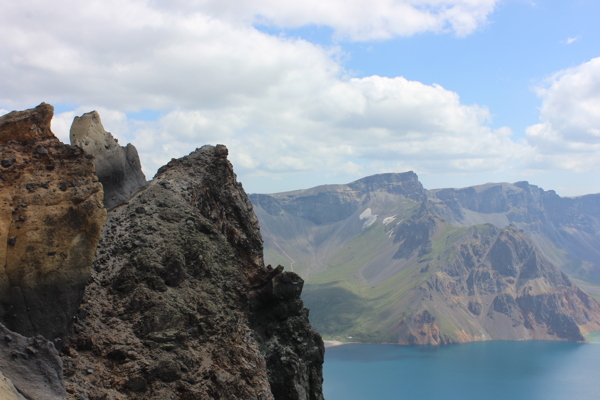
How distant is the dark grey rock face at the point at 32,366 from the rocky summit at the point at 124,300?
0.10 ft

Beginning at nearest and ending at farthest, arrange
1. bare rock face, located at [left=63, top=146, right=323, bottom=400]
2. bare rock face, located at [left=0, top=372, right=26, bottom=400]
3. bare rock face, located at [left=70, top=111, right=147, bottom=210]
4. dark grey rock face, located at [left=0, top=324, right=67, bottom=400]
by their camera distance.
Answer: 1. bare rock face, located at [left=0, top=372, right=26, bottom=400]
2. dark grey rock face, located at [left=0, top=324, right=67, bottom=400]
3. bare rock face, located at [left=63, top=146, right=323, bottom=400]
4. bare rock face, located at [left=70, top=111, right=147, bottom=210]

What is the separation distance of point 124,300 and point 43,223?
14.1 feet

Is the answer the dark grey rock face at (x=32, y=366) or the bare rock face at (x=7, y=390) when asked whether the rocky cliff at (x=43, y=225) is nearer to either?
the dark grey rock face at (x=32, y=366)

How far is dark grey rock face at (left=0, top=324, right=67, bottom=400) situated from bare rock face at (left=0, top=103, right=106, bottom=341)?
7.06ft

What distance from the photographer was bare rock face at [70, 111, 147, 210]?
24812mm

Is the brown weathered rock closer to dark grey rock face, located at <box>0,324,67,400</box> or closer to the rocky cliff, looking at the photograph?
the rocky cliff

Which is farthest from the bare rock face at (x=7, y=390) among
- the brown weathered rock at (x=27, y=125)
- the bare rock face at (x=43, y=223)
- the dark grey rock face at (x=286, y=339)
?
the dark grey rock face at (x=286, y=339)

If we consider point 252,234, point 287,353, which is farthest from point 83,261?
point 252,234

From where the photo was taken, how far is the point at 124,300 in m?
17.3

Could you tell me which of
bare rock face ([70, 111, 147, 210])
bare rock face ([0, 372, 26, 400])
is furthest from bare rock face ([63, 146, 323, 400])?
bare rock face ([0, 372, 26, 400])

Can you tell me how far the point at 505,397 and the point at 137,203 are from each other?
8267 inches

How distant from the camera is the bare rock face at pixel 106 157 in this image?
2481 cm

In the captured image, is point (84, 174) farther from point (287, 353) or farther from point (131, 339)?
point (287, 353)

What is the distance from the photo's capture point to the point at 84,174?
15.7 meters
